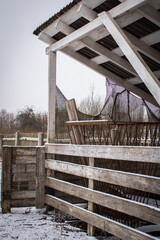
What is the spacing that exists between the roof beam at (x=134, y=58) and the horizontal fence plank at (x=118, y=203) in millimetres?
1182

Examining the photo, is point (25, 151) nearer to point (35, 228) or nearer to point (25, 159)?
point (25, 159)

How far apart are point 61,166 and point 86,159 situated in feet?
1.66

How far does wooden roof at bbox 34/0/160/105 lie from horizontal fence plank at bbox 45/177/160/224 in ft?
3.85

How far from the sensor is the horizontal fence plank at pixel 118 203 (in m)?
2.68

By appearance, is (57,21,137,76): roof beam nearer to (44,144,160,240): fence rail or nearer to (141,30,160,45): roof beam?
(141,30,160,45): roof beam

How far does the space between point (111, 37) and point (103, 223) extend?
3252mm

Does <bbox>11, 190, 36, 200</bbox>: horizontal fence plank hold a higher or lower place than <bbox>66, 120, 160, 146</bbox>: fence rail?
lower

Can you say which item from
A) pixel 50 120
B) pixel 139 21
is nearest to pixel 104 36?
pixel 139 21

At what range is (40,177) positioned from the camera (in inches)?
190

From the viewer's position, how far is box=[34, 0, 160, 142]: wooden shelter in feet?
11.5

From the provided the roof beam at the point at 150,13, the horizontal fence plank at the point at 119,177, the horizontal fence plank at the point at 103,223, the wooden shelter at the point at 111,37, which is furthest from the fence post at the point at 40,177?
the roof beam at the point at 150,13

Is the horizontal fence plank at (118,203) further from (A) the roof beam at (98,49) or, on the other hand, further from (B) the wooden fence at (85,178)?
(A) the roof beam at (98,49)

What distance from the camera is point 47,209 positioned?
4.71 m

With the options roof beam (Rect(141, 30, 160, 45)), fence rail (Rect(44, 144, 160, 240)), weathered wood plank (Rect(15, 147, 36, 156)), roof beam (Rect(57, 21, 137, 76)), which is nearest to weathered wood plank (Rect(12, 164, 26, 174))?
weathered wood plank (Rect(15, 147, 36, 156))
